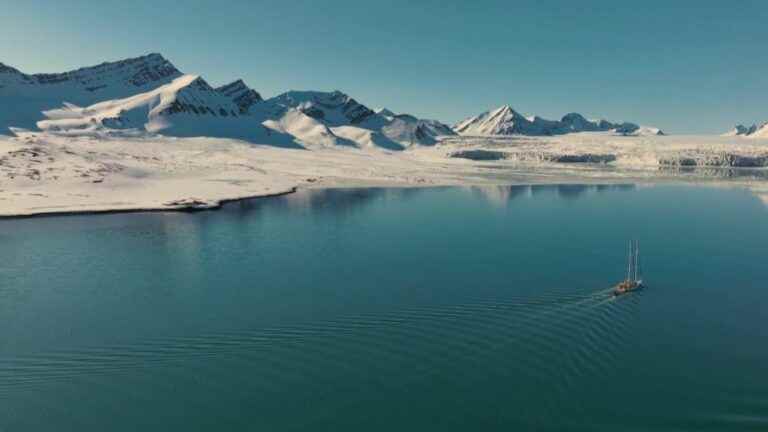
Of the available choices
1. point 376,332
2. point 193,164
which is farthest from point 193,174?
point 376,332

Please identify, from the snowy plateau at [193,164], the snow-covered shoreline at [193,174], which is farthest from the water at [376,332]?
the snowy plateau at [193,164]

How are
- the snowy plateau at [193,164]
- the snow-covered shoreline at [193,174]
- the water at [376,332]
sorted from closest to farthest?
1. the water at [376,332]
2. the snow-covered shoreline at [193,174]
3. the snowy plateau at [193,164]

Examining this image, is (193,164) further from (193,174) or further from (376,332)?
(376,332)

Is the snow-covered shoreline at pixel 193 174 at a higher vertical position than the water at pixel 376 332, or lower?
higher

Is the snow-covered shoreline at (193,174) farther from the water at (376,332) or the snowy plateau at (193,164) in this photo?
the water at (376,332)

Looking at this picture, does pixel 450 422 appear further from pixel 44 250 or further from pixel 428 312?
pixel 44 250

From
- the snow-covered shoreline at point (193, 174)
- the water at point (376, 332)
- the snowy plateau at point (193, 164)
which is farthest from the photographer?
the snowy plateau at point (193, 164)

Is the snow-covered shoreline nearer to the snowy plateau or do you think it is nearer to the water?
the snowy plateau

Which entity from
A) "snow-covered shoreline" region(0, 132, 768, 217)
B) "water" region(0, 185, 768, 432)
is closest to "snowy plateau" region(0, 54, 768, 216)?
"snow-covered shoreline" region(0, 132, 768, 217)

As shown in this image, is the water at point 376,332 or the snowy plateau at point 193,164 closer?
the water at point 376,332
